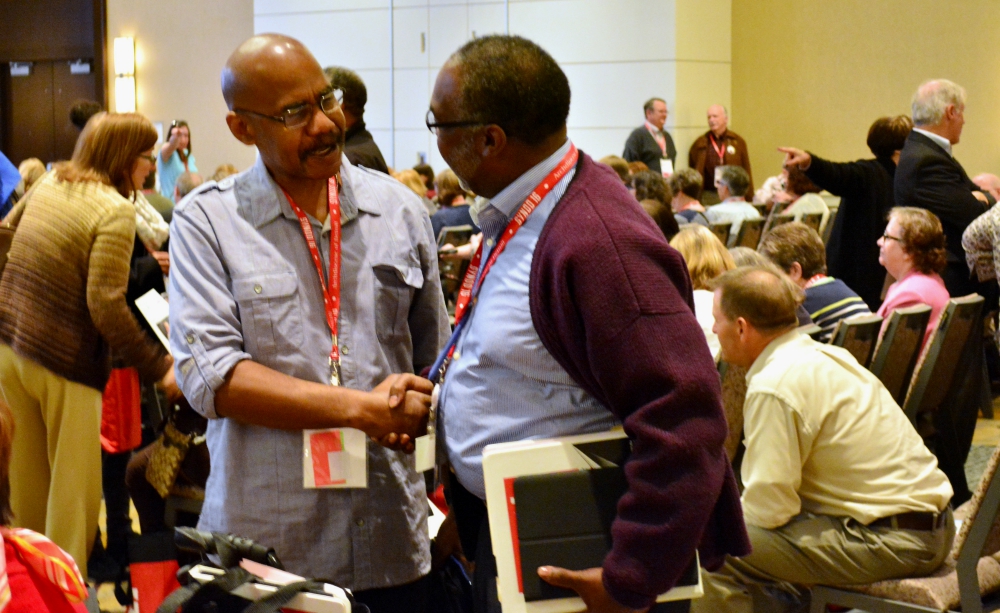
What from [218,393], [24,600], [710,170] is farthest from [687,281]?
[710,170]

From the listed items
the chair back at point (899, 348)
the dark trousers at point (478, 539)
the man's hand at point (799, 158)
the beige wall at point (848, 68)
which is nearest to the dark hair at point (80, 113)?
the man's hand at point (799, 158)

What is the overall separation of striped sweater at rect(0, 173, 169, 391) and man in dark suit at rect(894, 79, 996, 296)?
3.88 meters

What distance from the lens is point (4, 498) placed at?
173cm

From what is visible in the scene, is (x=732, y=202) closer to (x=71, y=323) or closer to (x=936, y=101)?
(x=936, y=101)

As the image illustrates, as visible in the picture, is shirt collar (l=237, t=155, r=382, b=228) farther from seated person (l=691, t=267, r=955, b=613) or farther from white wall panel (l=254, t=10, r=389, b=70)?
white wall panel (l=254, t=10, r=389, b=70)

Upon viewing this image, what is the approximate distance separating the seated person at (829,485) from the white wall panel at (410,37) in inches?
384

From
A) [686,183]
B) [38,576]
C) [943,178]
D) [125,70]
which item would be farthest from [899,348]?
[125,70]

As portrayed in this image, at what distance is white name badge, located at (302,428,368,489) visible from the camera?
1.73m

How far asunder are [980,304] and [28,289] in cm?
318

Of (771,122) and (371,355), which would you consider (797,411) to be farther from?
(771,122)

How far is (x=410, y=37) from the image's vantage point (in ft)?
39.2

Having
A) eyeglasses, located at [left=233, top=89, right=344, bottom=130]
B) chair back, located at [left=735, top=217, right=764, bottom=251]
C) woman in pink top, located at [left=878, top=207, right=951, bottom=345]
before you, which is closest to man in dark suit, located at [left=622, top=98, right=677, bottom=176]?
chair back, located at [left=735, top=217, right=764, bottom=251]

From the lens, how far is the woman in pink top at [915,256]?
455cm

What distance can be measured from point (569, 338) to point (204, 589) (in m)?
0.66
